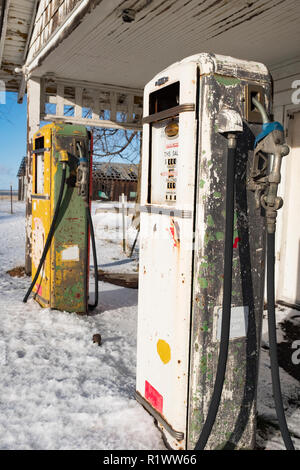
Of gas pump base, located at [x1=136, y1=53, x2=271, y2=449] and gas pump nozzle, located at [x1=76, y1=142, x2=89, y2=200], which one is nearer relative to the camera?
gas pump base, located at [x1=136, y1=53, x2=271, y2=449]

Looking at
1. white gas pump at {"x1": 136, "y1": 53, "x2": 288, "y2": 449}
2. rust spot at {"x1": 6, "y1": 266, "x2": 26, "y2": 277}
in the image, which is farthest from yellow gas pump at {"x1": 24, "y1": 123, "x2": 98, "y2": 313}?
white gas pump at {"x1": 136, "y1": 53, "x2": 288, "y2": 449}

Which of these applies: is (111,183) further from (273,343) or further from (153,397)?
(273,343)

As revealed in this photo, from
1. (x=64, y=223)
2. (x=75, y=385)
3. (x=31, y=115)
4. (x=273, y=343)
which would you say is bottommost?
(x=75, y=385)

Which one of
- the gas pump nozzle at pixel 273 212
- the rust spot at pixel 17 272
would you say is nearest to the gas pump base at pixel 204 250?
the gas pump nozzle at pixel 273 212

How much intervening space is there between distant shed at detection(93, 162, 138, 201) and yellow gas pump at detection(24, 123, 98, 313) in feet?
107

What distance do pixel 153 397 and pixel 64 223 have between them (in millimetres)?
2660

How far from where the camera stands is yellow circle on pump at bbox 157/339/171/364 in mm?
2365

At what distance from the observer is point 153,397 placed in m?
2.57

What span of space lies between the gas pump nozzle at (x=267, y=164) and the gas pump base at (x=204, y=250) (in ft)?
0.24

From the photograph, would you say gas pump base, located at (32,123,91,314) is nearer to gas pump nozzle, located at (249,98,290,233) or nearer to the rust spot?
the rust spot

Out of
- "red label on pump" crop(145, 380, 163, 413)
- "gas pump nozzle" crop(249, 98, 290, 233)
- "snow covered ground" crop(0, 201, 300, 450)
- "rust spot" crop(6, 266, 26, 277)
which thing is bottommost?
"snow covered ground" crop(0, 201, 300, 450)

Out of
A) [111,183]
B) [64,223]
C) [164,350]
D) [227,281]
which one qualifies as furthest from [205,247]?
[111,183]
